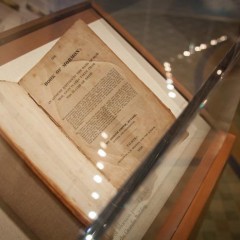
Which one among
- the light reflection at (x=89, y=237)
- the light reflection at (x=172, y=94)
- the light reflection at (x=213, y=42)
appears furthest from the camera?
the light reflection at (x=213, y=42)

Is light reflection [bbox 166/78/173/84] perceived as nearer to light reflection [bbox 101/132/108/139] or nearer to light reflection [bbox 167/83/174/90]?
light reflection [bbox 167/83/174/90]

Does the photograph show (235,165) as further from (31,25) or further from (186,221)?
(31,25)

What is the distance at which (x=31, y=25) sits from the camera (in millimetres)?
852

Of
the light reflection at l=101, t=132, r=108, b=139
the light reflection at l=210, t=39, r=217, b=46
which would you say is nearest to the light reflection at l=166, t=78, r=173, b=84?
the light reflection at l=101, t=132, r=108, b=139

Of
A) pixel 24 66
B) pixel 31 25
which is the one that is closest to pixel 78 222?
pixel 24 66

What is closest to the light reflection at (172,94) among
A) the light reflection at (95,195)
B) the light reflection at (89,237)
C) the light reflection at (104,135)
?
the light reflection at (104,135)

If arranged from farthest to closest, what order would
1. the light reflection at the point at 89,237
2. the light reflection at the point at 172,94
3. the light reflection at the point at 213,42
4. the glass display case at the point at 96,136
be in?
the light reflection at the point at 213,42, the light reflection at the point at 172,94, the glass display case at the point at 96,136, the light reflection at the point at 89,237

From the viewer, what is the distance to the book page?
0.73 meters

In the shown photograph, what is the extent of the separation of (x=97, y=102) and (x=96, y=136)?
0.25ft

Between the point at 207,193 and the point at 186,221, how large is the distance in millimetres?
113

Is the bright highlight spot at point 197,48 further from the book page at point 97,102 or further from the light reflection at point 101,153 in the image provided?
the light reflection at point 101,153

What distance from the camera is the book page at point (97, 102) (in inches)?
28.8

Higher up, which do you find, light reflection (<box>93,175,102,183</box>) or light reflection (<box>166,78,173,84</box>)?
light reflection (<box>166,78,173,84</box>)

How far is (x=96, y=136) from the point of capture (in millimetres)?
737
